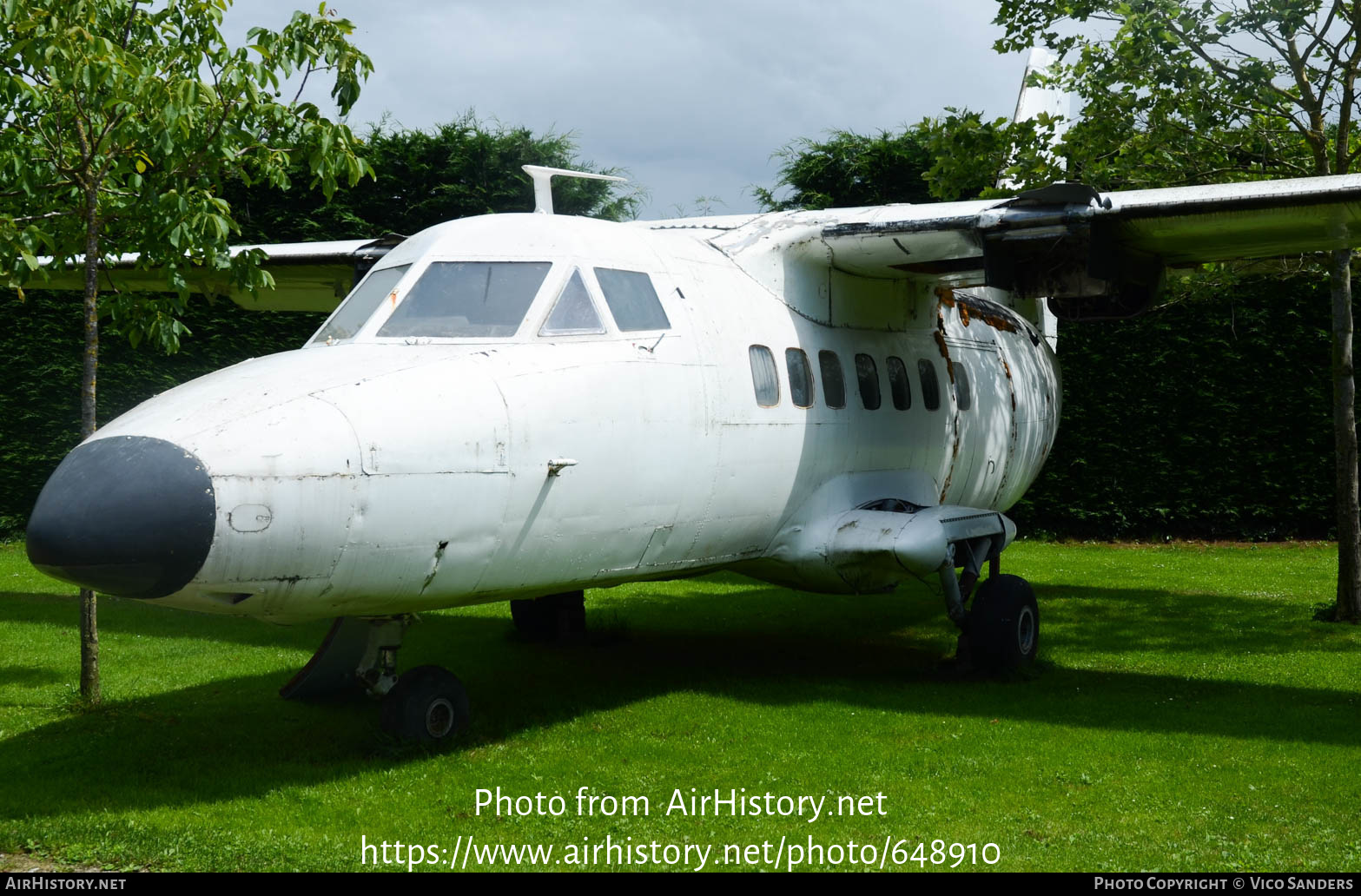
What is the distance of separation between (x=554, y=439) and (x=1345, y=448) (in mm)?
9049

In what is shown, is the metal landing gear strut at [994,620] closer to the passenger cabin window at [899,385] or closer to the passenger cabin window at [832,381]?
the passenger cabin window at [899,385]

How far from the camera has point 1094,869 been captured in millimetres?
4988

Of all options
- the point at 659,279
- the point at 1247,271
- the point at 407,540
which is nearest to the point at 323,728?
the point at 407,540

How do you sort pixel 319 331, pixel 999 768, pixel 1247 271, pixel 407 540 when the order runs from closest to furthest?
pixel 407 540
pixel 999 768
pixel 319 331
pixel 1247 271

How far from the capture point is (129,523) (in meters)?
4.85

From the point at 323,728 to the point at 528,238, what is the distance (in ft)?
10.5

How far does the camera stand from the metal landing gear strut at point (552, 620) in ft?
34.3

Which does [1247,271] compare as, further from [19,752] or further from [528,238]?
[19,752]

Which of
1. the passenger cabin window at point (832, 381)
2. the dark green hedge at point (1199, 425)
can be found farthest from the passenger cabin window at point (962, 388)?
the dark green hedge at point (1199, 425)

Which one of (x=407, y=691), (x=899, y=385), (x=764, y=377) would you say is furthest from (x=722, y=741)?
(x=899, y=385)

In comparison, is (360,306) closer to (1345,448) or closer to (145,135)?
(145,135)

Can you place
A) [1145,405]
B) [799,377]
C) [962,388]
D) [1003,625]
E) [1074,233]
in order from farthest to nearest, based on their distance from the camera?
[1145,405] < [962,388] < [1003,625] < [799,377] < [1074,233]

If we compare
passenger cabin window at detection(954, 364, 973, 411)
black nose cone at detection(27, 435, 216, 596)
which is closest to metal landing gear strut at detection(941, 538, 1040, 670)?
passenger cabin window at detection(954, 364, 973, 411)

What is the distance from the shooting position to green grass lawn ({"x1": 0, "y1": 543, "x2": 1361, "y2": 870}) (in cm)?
542
